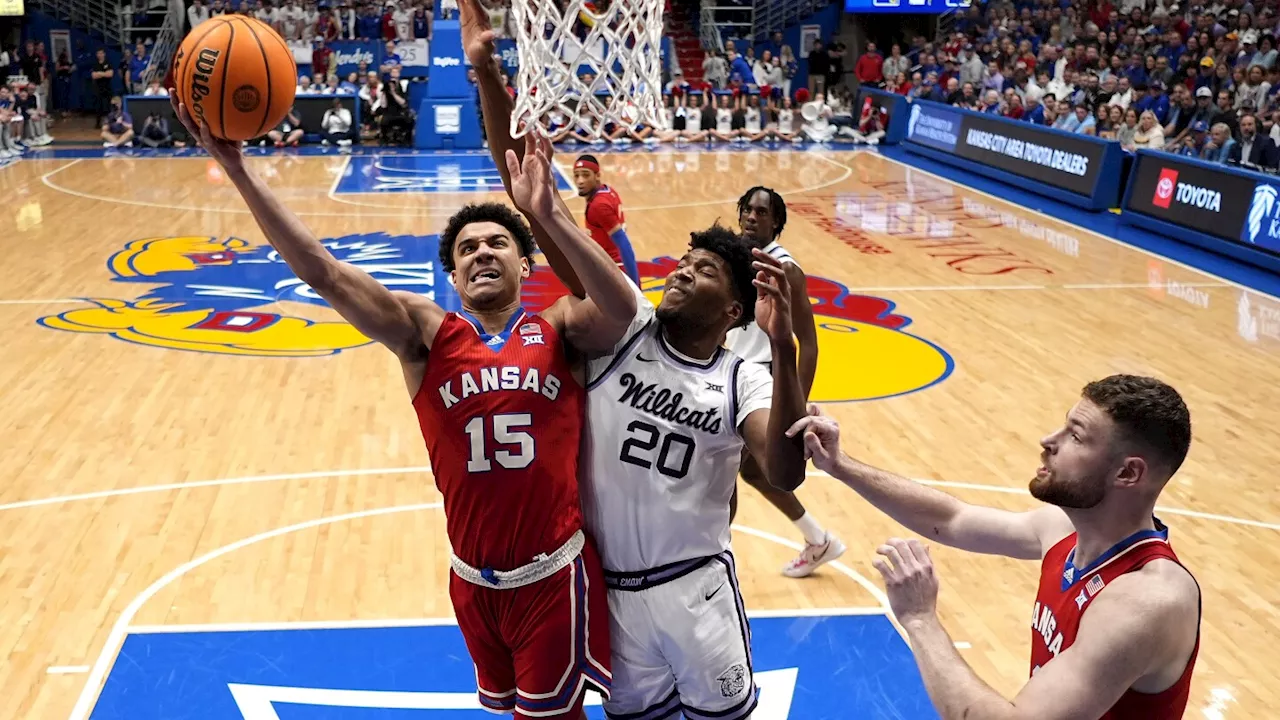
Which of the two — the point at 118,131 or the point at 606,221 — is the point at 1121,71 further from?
the point at 118,131

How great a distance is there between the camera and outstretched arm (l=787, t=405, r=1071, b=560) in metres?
3.22

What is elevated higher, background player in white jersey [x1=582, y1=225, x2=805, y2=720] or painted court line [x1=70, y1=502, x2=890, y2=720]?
background player in white jersey [x1=582, y1=225, x2=805, y2=720]

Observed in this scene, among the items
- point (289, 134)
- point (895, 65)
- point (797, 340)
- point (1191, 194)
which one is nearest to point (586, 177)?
point (797, 340)

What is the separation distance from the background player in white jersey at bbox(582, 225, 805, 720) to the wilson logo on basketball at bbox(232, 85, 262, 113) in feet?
4.21

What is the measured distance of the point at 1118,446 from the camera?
2.75 metres

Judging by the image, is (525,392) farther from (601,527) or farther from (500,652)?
(500,652)

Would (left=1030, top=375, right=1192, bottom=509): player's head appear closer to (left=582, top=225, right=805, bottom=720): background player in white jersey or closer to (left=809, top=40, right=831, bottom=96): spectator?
(left=582, top=225, right=805, bottom=720): background player in white jersey

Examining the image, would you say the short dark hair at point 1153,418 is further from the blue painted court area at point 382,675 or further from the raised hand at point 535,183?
the blue painted court area at point 382,675

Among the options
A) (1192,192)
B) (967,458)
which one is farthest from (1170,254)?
(967,458)

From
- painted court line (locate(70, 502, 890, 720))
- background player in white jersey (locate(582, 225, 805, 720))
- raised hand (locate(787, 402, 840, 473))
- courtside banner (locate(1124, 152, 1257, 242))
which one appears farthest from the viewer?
courtside banner (locate(1124, 152, 1257, 242))

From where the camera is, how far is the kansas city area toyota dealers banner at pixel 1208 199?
13156 mm

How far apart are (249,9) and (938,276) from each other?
2051cm

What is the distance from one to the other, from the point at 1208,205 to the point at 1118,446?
42.1 ft

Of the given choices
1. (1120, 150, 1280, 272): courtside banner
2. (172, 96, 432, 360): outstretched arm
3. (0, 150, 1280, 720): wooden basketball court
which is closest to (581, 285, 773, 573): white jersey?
(172, 96, 432, 360): outstretched arm
